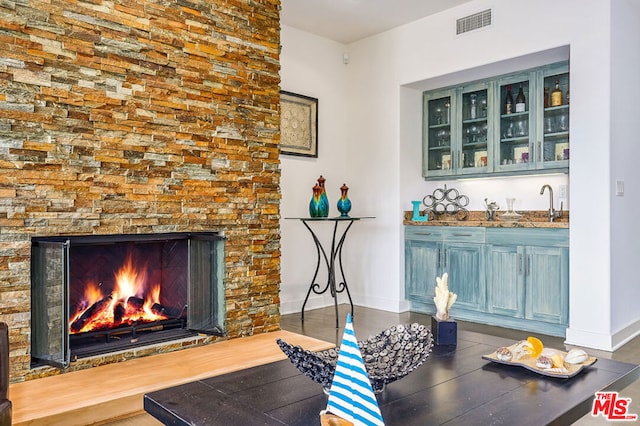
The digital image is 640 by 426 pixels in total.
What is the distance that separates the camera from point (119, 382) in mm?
2645

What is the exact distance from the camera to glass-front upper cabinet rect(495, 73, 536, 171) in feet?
15.4

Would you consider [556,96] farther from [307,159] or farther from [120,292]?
[120,292]

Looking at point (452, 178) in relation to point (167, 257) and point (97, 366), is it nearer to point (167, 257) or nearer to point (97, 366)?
point (167, 257)

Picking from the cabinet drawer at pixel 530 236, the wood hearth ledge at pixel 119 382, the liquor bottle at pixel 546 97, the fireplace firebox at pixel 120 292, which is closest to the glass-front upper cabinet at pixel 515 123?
the liquor bottle at pixel 546 97

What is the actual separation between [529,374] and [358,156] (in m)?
4.17

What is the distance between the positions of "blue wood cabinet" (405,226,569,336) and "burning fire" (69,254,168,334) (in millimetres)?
2746

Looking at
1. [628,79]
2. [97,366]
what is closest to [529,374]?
[97,366]

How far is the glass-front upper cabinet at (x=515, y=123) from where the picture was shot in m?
4.68

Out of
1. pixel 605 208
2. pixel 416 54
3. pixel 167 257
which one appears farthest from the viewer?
pixel 416 54

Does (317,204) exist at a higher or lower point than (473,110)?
lower

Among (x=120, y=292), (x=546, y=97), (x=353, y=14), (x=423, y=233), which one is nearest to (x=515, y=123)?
(x=546, y=97)

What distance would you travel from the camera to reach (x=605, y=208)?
388 cm

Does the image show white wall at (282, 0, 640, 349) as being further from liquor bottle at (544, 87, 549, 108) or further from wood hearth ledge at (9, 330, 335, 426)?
wood hearth ledge at (9, 330, 335, 426)

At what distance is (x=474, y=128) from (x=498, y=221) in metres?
1.11
